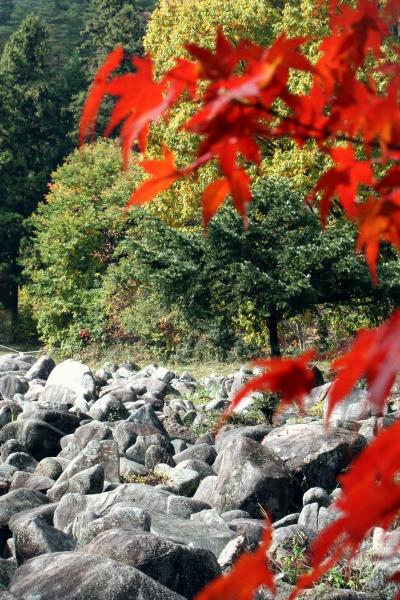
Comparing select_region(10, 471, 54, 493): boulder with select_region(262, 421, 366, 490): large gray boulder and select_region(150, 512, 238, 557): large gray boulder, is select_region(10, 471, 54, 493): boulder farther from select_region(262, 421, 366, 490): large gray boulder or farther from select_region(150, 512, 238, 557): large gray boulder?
select_region(150, 512, 238, 557): large gray boulder

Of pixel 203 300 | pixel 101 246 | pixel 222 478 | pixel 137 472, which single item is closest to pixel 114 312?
pixel 101 246

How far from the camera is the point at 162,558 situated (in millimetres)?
6062

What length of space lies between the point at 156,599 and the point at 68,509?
337cm

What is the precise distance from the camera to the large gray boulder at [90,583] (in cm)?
530

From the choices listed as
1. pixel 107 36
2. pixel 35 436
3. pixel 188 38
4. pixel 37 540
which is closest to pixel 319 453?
pixel 37 540

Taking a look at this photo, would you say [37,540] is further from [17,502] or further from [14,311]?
[14,311]

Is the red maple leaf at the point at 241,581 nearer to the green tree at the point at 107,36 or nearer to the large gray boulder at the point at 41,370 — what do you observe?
the large gray boulder at the point at 41,370

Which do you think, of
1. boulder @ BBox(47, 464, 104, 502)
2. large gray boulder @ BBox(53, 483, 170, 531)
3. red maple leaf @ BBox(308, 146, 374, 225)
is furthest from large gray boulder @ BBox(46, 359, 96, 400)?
red maple leaf @ BBox(308, 146, 374, 225)

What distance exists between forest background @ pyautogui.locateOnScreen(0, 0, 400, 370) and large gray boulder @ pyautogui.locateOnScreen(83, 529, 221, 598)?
2.07 m

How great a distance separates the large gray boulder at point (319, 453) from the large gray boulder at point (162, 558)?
3556 millimetres

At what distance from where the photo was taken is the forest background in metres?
18.5

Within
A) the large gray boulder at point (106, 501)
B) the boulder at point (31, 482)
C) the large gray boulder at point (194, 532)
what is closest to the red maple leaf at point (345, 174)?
the large gray boulder at point (194, 532)

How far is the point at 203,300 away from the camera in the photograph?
19.0 metres

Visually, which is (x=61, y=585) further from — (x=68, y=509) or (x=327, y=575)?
(x=68, y=509)
